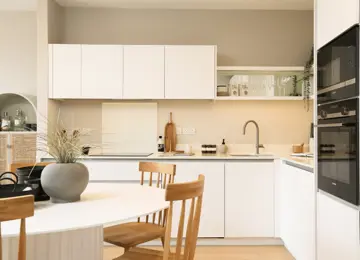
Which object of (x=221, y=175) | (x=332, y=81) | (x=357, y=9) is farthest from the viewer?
(x=221, y=175)

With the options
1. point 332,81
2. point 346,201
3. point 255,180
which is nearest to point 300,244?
point 255,180

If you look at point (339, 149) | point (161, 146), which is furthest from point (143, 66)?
point (339, 149)

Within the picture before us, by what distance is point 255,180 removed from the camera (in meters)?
3.53

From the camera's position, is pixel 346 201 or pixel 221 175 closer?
pixel 346 201

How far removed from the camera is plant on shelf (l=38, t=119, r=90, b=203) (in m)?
1.73

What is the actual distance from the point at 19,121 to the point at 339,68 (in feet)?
11.5

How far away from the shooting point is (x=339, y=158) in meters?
2.04

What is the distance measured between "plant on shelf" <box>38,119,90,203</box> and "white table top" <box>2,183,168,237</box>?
0.18 ft

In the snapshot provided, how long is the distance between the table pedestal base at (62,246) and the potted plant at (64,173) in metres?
0.26

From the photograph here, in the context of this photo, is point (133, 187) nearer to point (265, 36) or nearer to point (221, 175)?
point (221, 175)

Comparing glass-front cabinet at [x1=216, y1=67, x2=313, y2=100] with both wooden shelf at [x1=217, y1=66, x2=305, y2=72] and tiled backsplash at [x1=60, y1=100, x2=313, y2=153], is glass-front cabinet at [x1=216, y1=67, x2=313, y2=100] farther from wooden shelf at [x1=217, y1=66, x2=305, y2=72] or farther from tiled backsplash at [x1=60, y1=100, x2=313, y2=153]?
tiled backsplash at [x1=60, y1=100, x2=313, y2=153]

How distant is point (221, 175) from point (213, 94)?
2.94 ft

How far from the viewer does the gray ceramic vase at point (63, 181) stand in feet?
5.67

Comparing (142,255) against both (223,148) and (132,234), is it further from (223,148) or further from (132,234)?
(223,148)
